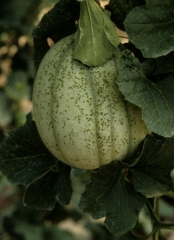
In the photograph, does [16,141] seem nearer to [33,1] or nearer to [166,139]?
[166,139]

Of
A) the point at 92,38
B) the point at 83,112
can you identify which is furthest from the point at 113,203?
the point at 92,38

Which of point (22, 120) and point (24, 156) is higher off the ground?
point (24, 156)

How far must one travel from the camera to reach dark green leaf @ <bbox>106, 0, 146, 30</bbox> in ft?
3.06

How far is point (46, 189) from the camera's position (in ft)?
3.70

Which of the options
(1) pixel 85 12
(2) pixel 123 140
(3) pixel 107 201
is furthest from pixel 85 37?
(3) pixel 107 201

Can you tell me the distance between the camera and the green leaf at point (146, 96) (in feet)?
2.80

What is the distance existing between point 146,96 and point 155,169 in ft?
0.64

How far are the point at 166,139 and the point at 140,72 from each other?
16 centimetres

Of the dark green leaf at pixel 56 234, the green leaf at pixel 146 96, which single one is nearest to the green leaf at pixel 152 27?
the green leaf at pixel 146 96

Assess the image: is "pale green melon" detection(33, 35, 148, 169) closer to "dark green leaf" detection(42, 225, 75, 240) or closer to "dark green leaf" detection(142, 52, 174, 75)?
"dark green leaf" detection(142, 52, 174, 75)

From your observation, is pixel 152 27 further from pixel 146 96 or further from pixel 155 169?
pixel 155 169

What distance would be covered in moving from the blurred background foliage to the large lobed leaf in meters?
0.91

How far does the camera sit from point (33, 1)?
2.33 meters

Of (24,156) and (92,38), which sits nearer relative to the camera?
(92,38)
